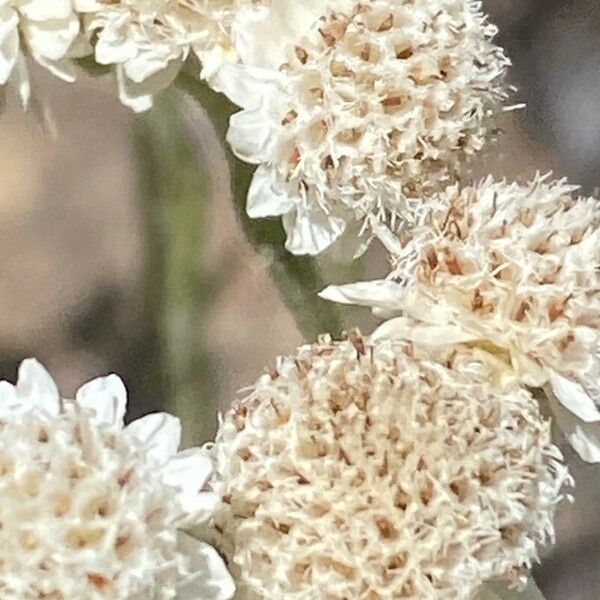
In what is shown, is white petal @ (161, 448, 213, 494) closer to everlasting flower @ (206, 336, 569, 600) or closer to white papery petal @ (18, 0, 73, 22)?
everlasting flower @ (206, 336, 569, 600)

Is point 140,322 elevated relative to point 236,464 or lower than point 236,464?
lower

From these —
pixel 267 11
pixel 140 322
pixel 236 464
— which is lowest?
pixel 140 322

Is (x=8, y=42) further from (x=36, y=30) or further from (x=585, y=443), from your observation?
(x=585, y=443)

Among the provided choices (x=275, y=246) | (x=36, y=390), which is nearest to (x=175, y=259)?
(x=275, y=246)

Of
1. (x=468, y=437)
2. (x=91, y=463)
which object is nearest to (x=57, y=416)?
(x=91, y=463)

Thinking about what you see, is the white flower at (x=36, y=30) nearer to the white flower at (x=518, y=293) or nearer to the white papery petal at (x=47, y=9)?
the white papery petal at (x=47, y=9)

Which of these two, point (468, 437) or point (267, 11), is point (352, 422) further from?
point (267, 11)

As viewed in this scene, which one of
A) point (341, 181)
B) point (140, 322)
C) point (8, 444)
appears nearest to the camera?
point (8, 444)
